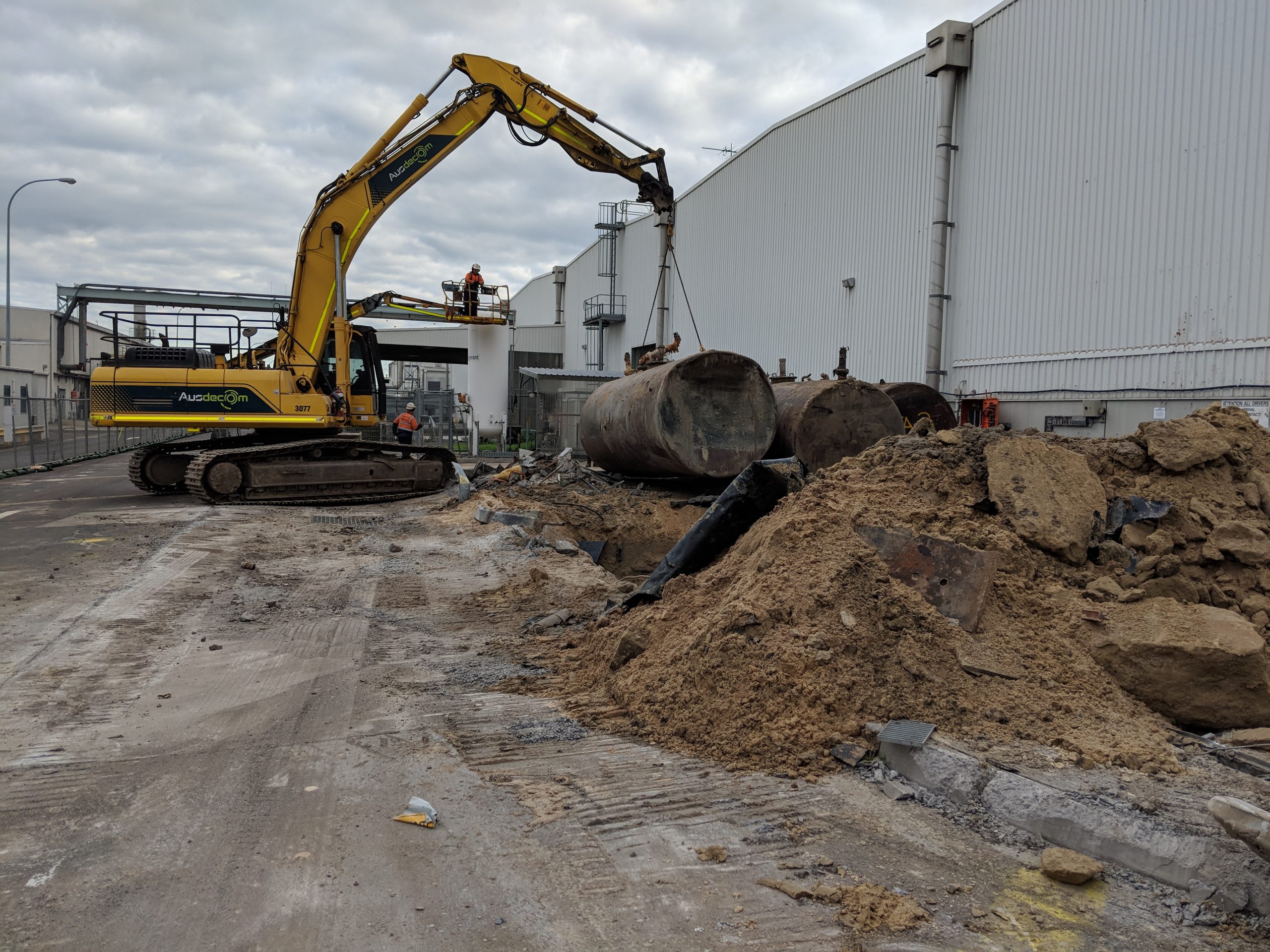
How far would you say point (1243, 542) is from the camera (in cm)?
531

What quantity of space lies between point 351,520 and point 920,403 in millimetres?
9506

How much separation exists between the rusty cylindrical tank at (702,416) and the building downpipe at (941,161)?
5945 millimetres

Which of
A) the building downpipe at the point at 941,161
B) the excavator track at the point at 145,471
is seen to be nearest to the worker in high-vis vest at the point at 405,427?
the excavator track at the point at 145,471

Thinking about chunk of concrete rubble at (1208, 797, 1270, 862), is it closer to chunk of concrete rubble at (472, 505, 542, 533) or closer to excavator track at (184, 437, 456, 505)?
chunk of concrete rubble at (472, 505, 542, 533)

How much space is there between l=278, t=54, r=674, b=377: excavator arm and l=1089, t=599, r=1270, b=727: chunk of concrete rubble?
11174mm

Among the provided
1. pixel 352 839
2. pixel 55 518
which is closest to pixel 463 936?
pixel 352 839

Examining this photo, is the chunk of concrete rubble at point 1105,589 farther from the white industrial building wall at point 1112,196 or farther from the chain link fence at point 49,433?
the chain link fence at point 49,433

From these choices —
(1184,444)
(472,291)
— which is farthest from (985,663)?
(472,291)

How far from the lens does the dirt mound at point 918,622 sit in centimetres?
438

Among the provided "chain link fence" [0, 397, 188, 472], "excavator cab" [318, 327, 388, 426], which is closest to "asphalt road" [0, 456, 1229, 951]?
"excavator cab" [318, 327, 388, 426]

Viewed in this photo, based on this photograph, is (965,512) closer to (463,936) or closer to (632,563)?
(463,936)

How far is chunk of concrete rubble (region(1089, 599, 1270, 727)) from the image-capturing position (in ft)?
14.5

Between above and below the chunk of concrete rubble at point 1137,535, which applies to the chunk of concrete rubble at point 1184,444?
above

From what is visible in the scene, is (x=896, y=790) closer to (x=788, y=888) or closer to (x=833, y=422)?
(x=788, y=888)
